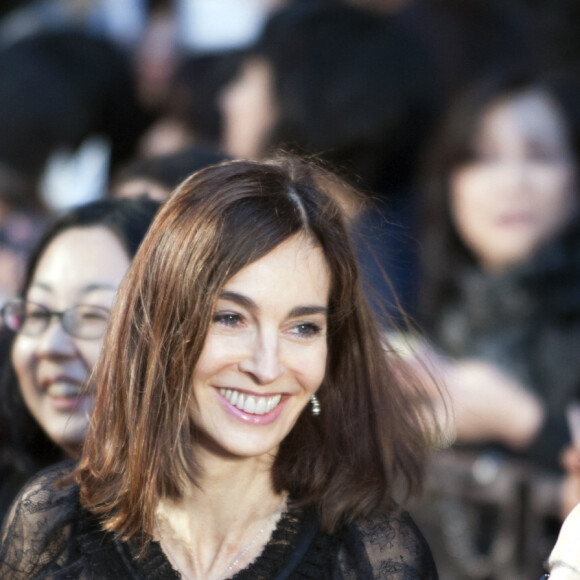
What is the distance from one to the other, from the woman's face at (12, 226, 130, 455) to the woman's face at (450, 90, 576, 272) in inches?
59.6

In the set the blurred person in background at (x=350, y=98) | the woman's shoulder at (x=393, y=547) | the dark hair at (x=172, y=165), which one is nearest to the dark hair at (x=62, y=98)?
the blurred person in background at (x=350, y=98)

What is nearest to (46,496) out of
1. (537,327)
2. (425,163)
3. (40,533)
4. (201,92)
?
(40,533)

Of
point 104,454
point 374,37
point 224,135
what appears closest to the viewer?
point 104,454

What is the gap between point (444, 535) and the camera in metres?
3.26

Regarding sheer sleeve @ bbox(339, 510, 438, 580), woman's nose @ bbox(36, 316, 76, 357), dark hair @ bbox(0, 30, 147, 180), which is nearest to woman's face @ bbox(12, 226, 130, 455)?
woman's nose @ bbox(36, 316, 76, 357)

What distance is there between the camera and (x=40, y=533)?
6.91 ft

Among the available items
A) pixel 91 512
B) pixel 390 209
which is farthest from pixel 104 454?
pixel 390 209

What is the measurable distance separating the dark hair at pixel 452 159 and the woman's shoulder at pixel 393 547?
164 cm

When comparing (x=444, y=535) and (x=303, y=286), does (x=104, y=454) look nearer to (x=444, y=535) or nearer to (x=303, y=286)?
(x=303, y=286)

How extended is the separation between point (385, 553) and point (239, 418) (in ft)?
1.38

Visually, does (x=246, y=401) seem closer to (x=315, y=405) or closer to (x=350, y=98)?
(x=315, y=405)

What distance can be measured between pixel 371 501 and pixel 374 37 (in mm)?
2511

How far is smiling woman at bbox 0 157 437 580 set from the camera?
1.95m

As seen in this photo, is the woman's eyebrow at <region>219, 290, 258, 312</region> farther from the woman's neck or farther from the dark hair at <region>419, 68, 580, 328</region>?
the dark hair at <region>419, 68, 580, 328</region>
